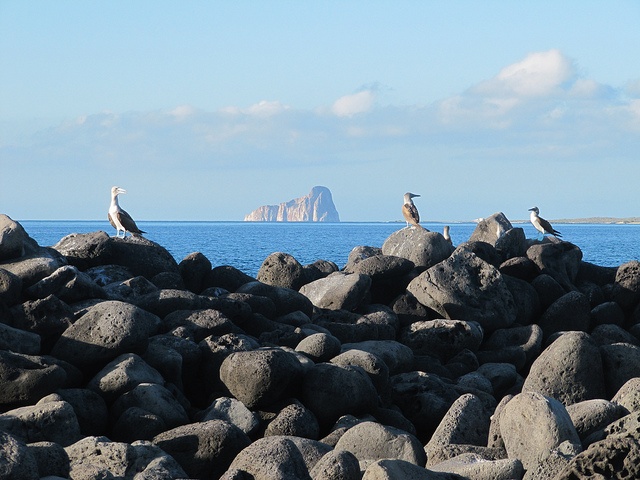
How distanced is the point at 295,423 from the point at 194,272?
7.12 meters

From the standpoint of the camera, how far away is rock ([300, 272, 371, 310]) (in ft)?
55.0

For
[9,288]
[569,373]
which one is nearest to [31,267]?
[9,288]

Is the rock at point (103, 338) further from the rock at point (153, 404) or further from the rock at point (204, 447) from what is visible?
the rock at point (204, 447)

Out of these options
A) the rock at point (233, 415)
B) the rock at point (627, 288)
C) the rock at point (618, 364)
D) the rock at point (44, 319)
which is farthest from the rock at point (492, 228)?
the rock at point (233, 415)

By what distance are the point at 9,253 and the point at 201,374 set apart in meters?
4.01

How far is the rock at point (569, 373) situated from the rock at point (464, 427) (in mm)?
2244

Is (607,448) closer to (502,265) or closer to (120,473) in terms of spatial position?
(120,473)

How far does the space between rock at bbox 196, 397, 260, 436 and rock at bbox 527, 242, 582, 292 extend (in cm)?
1005

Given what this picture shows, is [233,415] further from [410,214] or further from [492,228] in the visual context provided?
[410,214]

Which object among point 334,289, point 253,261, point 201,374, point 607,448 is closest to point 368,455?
point 607,448

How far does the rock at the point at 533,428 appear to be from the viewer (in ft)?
29.5

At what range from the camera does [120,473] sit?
8523 mm

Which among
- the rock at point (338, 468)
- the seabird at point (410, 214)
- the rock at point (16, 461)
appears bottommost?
the rock at point (338, 468)

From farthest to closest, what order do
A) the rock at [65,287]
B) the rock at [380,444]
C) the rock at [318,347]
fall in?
1. the rock at [65,287]
2. the rock at [318,347]
3. the rock at [380,444]
